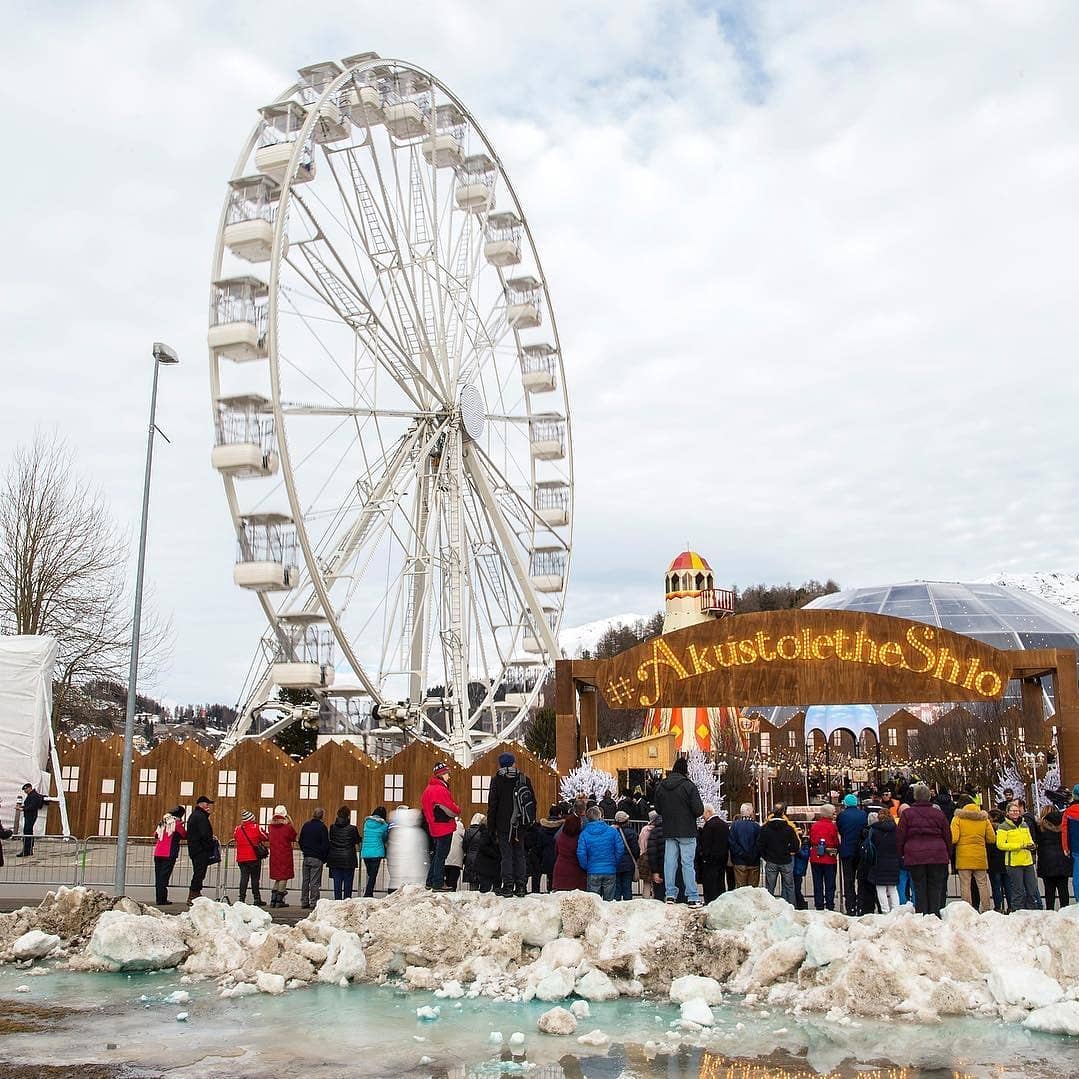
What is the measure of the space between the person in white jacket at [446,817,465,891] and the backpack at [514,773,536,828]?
7.08 ft

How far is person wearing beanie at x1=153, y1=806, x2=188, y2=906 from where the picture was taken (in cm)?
1595

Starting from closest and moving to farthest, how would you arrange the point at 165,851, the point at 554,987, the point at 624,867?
the point at 554,987, the point at 624,867, the point at 165,851

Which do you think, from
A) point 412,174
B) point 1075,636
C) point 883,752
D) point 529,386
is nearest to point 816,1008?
point 412,174

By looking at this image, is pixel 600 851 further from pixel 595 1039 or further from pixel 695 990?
pixel 595 1039

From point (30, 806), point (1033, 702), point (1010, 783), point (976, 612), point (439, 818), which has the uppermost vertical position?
point (976, 612)

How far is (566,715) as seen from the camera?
20906 mm

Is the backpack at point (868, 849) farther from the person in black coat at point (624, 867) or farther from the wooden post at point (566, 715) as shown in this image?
the wooden post at point (566, 715)

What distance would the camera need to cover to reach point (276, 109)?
1047 inches

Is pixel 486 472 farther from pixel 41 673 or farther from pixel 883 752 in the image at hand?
pixel 883 752

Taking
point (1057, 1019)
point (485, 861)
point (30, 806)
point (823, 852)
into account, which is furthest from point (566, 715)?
point (1057, 1019)

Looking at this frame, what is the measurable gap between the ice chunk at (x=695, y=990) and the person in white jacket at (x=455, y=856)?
5.24 metres

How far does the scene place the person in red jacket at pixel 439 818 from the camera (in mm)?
15082

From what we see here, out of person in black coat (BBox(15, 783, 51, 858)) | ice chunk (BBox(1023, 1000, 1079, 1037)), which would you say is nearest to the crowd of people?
ice chunk (BBox(1023, 1000, 1079, 1037))

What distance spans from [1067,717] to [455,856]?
1115 cm
